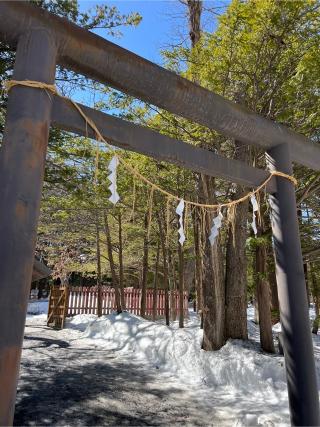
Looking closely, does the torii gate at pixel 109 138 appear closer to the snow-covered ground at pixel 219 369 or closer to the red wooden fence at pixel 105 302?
the snow-covered ground at pixel 219 369

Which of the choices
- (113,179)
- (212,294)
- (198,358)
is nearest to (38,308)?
(198,358)

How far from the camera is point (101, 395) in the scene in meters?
5.70

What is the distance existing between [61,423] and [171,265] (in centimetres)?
1265

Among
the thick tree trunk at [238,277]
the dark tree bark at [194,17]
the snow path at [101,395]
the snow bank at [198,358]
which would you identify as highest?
the dark tree bark at [194,17]

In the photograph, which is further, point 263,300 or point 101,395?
point 263,300

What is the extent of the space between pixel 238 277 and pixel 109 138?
5.93 m

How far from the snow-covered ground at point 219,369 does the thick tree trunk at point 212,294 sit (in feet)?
0.87

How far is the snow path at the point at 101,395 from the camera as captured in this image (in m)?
4.73

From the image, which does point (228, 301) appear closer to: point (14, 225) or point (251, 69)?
point (251, 69)

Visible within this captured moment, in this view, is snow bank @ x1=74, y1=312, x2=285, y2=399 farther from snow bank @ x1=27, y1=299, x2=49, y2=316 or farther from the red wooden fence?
snow bank @ x1=27, y1=299, x2=49, y2=316

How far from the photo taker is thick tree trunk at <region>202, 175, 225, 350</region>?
726cm

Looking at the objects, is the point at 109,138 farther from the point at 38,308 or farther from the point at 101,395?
the point at 38,308

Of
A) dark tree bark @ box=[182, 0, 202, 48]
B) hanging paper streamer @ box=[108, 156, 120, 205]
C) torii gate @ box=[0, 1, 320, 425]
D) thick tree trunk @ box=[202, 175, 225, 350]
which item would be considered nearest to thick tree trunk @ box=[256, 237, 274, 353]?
thick tree trunk @ box=[202, 175, 225, 350]

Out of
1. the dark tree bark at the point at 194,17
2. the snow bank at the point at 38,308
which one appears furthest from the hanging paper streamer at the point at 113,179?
the snow bank at the point at 38,308
